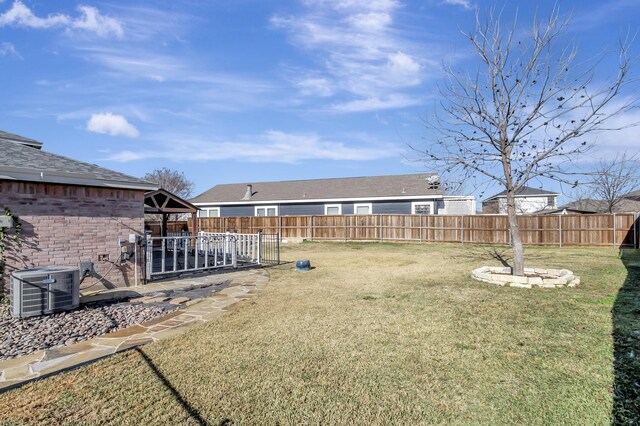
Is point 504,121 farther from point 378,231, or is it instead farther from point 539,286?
point 378,231

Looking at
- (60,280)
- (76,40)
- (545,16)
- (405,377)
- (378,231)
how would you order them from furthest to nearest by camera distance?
(378,231) → (76,40) → (545,16) → (60,280) → (405,377)

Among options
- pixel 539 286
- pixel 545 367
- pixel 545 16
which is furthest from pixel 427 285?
pixel 545 16

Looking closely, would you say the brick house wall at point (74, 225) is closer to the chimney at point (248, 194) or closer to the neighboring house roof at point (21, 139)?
the neighboring house roof at point (21, 139)

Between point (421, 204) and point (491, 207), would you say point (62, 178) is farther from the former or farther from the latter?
point (491, 207)

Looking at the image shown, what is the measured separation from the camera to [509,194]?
8461 mm

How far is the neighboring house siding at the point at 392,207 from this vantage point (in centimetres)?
2314

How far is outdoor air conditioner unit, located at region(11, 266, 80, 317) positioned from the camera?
507 centimetres

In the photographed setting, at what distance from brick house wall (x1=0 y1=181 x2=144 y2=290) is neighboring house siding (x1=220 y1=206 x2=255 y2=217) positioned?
65.3 ft

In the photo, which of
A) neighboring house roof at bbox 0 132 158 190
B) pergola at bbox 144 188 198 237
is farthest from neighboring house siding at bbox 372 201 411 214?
neighboring house roof at bbox 0 132 158 190

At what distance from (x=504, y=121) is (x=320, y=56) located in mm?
8090

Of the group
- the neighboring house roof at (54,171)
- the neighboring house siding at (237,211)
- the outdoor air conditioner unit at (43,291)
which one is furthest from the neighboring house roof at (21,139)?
the neighboring house siding at (237,211)

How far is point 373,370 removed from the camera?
3.43 metres

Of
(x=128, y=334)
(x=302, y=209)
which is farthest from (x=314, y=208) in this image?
(x=128, y=334)

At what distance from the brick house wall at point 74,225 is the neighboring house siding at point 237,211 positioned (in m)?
19.9
